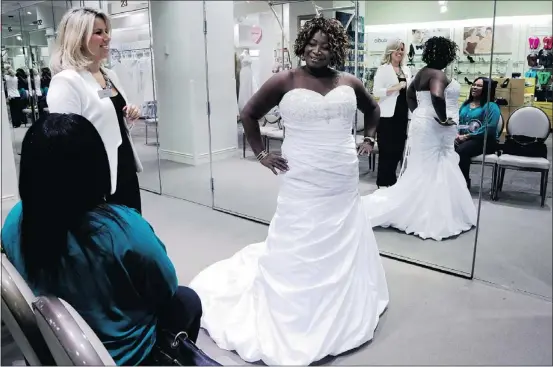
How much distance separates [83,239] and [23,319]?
0.21 m

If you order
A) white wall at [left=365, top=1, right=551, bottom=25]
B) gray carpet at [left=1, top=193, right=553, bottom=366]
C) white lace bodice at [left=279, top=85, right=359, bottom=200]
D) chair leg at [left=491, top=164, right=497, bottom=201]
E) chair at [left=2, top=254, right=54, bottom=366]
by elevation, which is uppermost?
white wall at [left=365, top=1, right=551, bottom=25]

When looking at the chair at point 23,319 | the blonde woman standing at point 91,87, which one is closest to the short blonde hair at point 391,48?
the blonde woman standing at point 91,87

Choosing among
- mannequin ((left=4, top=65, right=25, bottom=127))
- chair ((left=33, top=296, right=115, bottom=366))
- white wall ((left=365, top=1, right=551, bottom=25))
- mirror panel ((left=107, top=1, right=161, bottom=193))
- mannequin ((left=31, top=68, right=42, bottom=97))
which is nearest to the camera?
chair ((left=33, top=296, right=115, bottom=366))

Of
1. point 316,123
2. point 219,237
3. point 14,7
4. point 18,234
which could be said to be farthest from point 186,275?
point 14,7

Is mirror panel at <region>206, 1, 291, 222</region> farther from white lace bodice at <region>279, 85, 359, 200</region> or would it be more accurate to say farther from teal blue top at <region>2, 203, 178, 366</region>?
teal blue top at <region>2, 203, 178, 366</region>

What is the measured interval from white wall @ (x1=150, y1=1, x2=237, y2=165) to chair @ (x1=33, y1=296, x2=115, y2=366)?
12.1 ft

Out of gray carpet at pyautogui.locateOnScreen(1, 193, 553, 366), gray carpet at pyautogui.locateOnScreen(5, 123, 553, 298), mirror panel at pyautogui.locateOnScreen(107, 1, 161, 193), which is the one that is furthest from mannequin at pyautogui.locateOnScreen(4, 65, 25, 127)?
gray carpet at pyautogui.locateOnScreen(1, 193, 553, 366)

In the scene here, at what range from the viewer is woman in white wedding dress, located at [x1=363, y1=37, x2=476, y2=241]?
300 centimetres

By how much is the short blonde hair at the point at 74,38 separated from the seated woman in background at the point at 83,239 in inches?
50.6

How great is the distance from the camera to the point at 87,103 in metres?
2.25

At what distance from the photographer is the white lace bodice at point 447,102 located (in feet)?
9.73

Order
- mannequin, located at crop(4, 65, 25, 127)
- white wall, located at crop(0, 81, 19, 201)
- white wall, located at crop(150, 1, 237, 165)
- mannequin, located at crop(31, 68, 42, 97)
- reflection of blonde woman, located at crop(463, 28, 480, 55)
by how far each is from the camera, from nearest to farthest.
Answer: reflection of blonde woman, located at crop(463, 28, 480, 55)
white wall, located at crop(0, 81, 19, 201)
white wall, located at crop(150, 1, 237, 165)
mannequin, located at crop(4, 65, 25, 127)
mannequin, located at crop(31, 68, 42, 97)

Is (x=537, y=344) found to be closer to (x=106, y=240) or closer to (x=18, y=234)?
(x=106, y=240)

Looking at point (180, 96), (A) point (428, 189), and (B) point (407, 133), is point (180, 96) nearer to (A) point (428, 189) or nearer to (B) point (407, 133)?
(B) point (407, 133)
